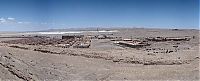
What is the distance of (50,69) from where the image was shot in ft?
68.1

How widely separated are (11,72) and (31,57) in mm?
4447

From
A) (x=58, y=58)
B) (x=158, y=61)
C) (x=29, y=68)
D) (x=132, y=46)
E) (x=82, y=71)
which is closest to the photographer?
(x=29, y=68)

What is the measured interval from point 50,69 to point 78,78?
1946 mm

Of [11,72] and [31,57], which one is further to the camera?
[31,57]

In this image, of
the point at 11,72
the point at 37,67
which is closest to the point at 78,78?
the point at 37,67

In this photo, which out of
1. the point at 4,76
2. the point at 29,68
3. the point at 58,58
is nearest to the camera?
the point at 4,76

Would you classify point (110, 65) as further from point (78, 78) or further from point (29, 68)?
point (29, 68)

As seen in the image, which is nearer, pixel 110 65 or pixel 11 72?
pixel 11 72

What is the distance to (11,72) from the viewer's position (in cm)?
1800

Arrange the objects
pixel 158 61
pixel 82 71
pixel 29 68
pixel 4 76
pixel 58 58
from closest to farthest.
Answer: pixel 4 76
pixel 29 68
pixel 82 71
pixel 58 58
pixel 158 61

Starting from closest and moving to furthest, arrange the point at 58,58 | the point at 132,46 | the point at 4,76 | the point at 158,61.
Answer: the point at 4,76
the point at 58,58
the point at 158,61
the point at 132,46

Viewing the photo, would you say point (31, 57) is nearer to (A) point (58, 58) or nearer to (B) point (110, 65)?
(A) point (58, 58)

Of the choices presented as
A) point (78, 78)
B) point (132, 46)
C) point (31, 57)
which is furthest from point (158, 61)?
point (132, 46)

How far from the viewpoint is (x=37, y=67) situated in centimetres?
2050
